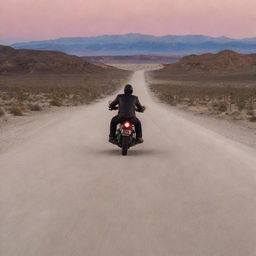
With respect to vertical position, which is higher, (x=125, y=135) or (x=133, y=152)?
(x=125, y=135)

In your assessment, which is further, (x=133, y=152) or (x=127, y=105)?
(x=133, y=152)

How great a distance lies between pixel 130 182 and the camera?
8414 millimetres

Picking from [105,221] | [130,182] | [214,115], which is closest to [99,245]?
[105,221]

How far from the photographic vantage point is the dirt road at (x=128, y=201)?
17.4ft

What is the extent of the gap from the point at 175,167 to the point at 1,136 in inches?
342

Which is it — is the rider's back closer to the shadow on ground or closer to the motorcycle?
the motorcycle

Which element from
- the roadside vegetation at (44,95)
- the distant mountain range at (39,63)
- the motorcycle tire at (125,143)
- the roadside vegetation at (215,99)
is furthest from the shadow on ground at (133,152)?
the distant mountain range at (39,63)

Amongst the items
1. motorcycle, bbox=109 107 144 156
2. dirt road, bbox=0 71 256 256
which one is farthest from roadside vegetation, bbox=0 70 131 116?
dirt road, bbox=0 71 256 256

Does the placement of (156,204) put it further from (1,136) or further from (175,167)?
A: (1,136)

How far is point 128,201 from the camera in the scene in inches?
279

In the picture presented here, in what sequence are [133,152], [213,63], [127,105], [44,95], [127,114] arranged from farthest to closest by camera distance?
[213,63]
[44,95]
[133,152]
[127,105]
[127,114]

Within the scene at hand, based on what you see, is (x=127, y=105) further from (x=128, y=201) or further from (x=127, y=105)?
(x=128, y=201)

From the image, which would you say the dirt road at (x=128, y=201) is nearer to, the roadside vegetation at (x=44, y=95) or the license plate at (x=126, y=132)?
the license plate at (x=126, y=132)

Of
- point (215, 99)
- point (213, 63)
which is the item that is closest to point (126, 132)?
point (215, 99)
